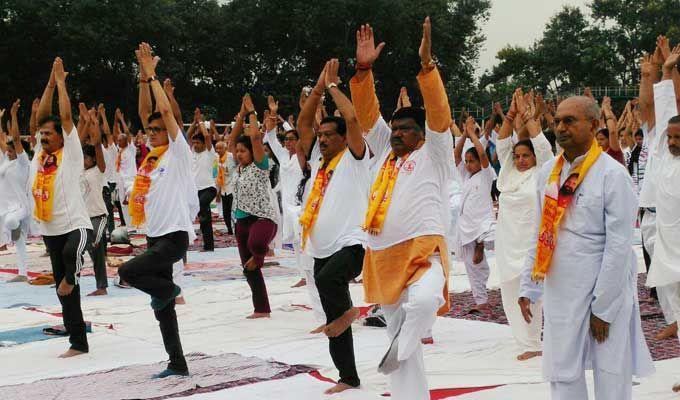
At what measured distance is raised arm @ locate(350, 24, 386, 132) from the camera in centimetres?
611

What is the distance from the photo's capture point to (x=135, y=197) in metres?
7.57

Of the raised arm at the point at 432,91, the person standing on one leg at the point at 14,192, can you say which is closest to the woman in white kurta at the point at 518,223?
the raised arm at the point at 432,91

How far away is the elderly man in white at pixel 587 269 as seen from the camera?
4.51 m

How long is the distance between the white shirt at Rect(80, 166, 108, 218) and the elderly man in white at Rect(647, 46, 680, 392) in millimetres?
6917

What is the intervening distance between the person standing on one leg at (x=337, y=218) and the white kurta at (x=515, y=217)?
1.58m

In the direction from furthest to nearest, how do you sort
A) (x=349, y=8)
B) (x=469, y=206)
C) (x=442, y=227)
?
1. (x=349, y=8)
2. (x=469, y=206)
3. (x=442, y=227)

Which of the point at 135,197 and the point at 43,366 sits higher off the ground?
the point at 135,197

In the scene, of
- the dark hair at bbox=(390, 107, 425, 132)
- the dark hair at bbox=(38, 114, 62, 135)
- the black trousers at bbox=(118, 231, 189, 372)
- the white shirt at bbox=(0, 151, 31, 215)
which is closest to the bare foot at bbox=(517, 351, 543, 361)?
the dark hair at bbox=(390, 107, 425, 132)

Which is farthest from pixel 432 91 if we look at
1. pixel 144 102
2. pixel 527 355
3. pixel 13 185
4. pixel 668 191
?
pixel 13 185

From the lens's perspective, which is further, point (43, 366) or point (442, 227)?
point (43, 366)

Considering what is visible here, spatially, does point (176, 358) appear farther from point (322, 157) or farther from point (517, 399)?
point (517, 399)

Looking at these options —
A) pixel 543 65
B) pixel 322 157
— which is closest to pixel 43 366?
pixel 322 157

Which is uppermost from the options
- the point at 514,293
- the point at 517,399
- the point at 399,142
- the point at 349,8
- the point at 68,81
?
the point at 349,8

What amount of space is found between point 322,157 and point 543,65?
224ft
